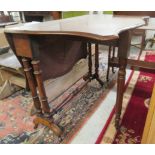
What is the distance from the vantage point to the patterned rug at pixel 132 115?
1.25 meters

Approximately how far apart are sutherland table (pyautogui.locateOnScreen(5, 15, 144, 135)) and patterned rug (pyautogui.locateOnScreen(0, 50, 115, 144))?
9 centimetres

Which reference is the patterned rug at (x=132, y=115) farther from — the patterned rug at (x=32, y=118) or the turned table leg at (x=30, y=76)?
the turned table leg at (x=30, y=76)

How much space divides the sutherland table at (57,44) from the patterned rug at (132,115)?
0.42ft

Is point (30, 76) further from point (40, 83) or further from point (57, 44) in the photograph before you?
point (57, 44)

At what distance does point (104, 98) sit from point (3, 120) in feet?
3.27

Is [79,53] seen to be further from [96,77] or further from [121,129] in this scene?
[121,129]

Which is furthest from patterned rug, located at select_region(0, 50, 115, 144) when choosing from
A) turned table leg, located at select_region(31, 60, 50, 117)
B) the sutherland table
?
turned table leg, located at select_region(31, 60, 50, 117)

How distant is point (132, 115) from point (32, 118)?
2.96ft

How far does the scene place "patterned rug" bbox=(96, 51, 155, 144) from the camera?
125cm

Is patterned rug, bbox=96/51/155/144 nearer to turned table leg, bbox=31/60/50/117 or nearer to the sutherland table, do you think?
the sutherland table

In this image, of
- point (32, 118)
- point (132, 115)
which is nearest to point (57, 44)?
point (32, 118)

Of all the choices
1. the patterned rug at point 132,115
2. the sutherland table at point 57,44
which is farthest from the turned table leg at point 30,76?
the patterned rug at point 132,115

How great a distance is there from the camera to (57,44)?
1.31 metres
